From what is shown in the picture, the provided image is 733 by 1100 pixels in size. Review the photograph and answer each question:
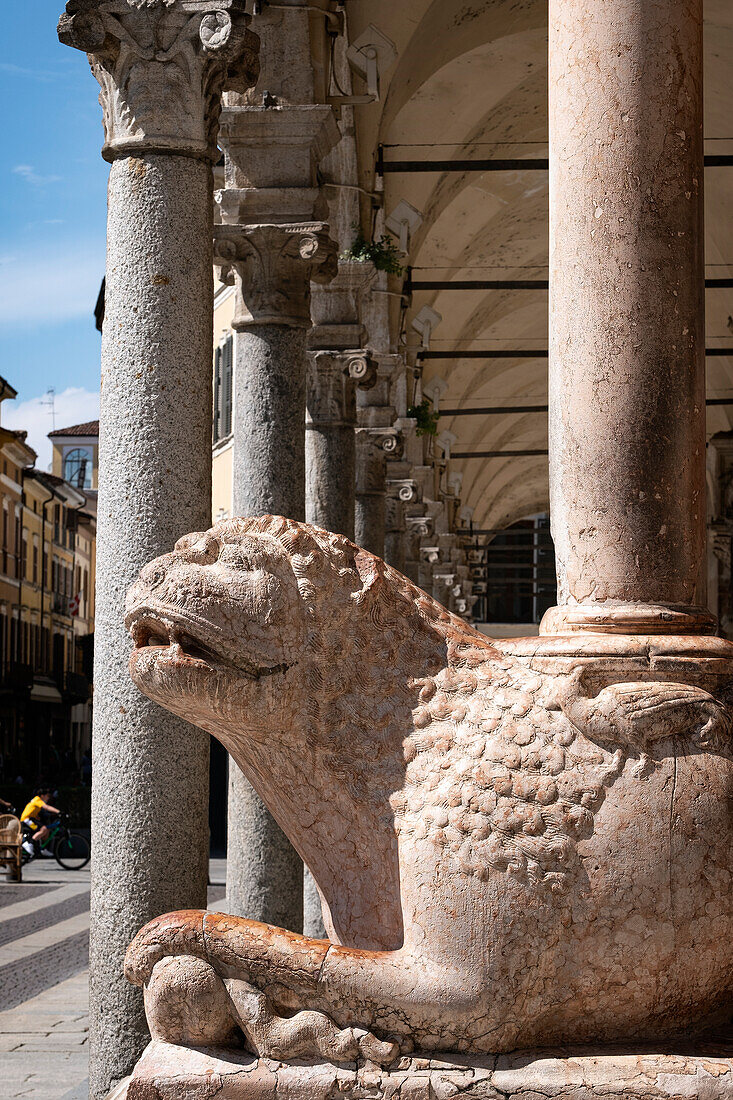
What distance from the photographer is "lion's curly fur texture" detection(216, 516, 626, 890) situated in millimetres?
2805

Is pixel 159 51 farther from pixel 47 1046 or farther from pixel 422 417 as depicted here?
pixel 422 417

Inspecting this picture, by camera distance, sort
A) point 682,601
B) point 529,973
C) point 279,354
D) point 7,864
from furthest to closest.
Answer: point 7,864 → point 279,354 → point 682,601 → point 529,973

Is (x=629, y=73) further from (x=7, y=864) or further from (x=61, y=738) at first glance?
(x=61, y=738)

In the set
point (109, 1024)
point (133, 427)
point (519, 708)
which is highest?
→ point (133, 427)

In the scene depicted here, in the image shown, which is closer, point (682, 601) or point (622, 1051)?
point (622, 1051)

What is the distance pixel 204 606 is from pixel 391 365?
11847 millimetres

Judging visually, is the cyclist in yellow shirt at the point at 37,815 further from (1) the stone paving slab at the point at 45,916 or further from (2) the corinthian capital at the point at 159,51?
(2) the corinthian capital at the point at 159,51

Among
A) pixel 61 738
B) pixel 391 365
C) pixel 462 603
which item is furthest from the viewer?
pixel 61 738

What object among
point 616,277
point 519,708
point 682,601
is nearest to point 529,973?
point 519,708

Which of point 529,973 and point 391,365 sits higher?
point 391,365

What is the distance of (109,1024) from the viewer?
14.4ft

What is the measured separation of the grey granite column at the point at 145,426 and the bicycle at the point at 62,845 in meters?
17.0

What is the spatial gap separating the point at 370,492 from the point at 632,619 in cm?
1201

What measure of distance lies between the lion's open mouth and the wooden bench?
1662cm
